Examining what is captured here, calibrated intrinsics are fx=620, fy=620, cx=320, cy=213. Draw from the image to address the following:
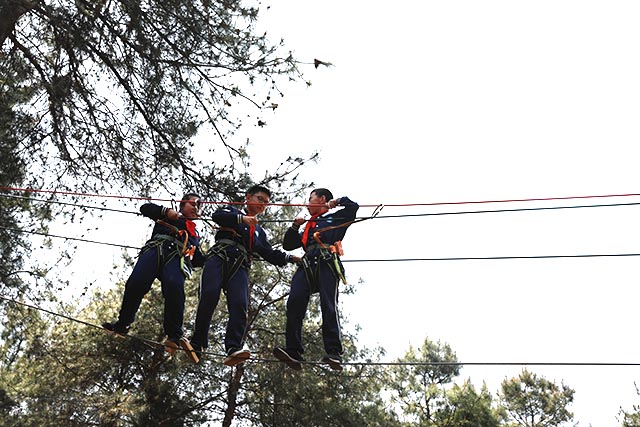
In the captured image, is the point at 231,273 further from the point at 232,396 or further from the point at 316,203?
the point at 232,396

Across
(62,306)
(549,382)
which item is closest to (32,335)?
(62,306)

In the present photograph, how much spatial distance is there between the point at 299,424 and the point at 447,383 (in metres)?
13.5

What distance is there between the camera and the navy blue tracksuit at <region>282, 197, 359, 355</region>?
5.03 m

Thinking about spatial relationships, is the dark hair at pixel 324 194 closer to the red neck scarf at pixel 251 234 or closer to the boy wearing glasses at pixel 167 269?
the red neck scarf at pixel 251 234

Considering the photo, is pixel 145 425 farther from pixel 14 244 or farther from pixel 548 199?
pixel 548 199

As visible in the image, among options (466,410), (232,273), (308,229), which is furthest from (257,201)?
(466,410)

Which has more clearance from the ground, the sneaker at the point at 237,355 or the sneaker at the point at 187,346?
the sneaker at the point at 187,346

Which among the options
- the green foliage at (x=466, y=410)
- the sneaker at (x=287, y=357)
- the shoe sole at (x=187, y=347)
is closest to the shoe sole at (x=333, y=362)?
the sneaker at (x=287, y=357)

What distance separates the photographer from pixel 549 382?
29938 millimetres

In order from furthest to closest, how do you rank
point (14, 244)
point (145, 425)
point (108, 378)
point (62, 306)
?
1. point (108, 378)
2. point (145, 425)
3. point (62, 306)
4. point (14, 244)

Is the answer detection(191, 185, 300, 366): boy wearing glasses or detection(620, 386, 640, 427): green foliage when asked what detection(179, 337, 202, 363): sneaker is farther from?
detection(620, 386, 640, 427): green foliage

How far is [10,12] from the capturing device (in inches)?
261

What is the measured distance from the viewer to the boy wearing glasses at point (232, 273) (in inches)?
193

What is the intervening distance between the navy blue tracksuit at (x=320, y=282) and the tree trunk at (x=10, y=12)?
3660mm
